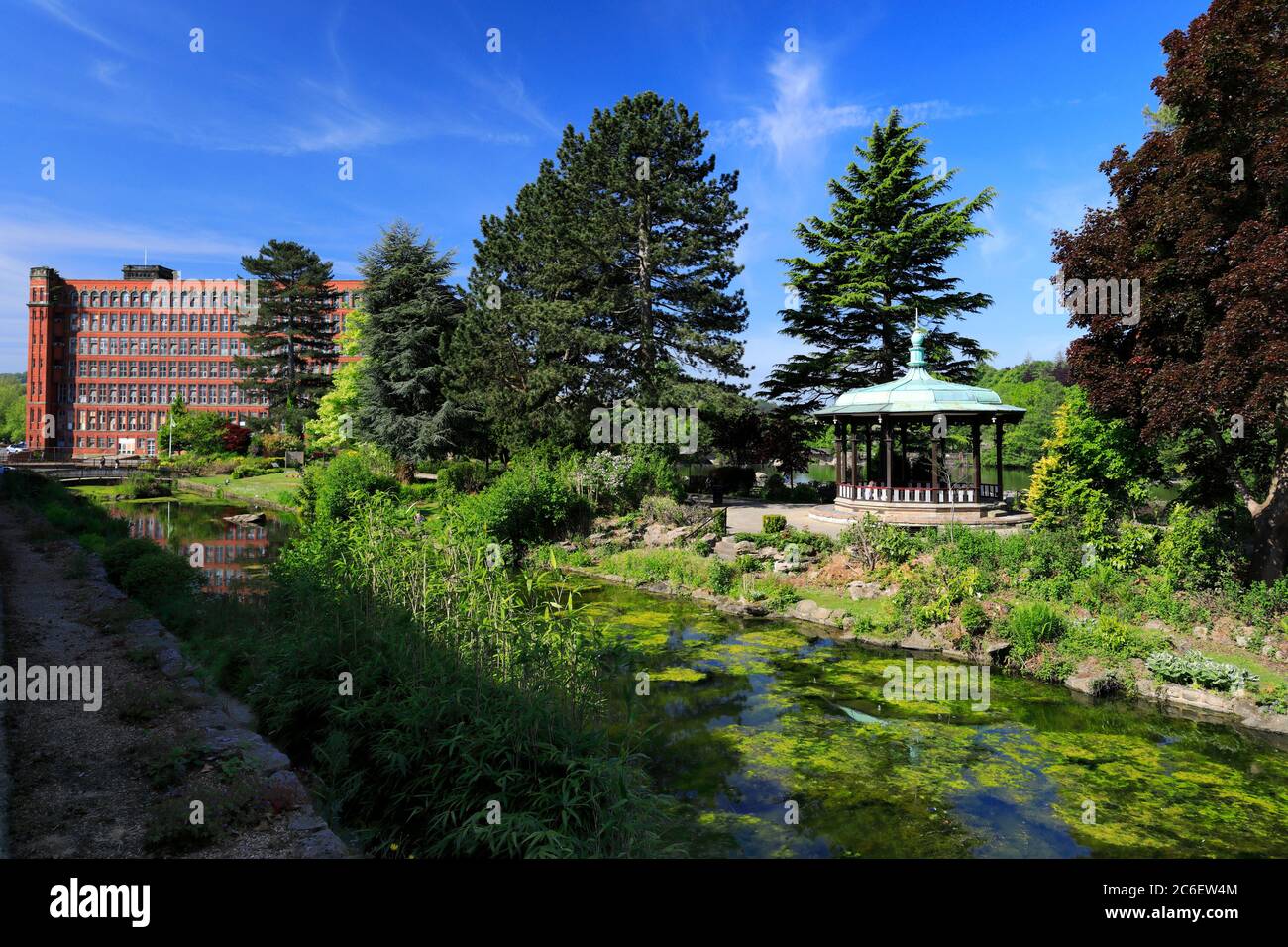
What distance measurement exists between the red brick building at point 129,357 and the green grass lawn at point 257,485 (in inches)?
1357

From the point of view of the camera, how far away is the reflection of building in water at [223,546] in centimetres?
1807

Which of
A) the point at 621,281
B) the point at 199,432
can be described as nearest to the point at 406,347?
the point at 621,281

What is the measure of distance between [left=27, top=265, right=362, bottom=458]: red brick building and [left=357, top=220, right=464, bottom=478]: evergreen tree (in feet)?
147

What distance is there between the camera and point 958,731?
10312 mm

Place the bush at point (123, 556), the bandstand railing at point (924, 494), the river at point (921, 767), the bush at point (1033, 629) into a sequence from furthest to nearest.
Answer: the bandstand railing at point (924, 494) → the bush at point (123, 556) → the bush at point (1033, 629) → the river at point (921, 767)

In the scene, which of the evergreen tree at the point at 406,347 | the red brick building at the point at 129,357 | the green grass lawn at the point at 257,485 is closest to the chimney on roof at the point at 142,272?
the red brick building at the point at 129,357

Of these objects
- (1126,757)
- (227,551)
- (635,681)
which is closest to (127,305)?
(227,551)

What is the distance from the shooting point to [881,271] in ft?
103

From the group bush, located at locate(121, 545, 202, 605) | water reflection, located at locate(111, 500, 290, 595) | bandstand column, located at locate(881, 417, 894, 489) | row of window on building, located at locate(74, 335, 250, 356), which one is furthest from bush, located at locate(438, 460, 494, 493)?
row of window on building, located at locate(74, 335, 250, 356)

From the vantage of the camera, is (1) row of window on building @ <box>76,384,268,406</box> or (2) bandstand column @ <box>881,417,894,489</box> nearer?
(2) bandstand column @ <box>881,417,894,489</box>

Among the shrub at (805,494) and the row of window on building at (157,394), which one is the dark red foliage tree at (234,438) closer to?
the row of window on building at (157,394)

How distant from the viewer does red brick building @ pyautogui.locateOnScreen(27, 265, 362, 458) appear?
78.2m

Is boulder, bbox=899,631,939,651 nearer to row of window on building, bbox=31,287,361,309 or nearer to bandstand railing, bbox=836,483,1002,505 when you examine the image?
bandstand railing, bbox=836,483,1002,505

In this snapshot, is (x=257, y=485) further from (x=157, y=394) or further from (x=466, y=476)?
(x=157, y=394)
